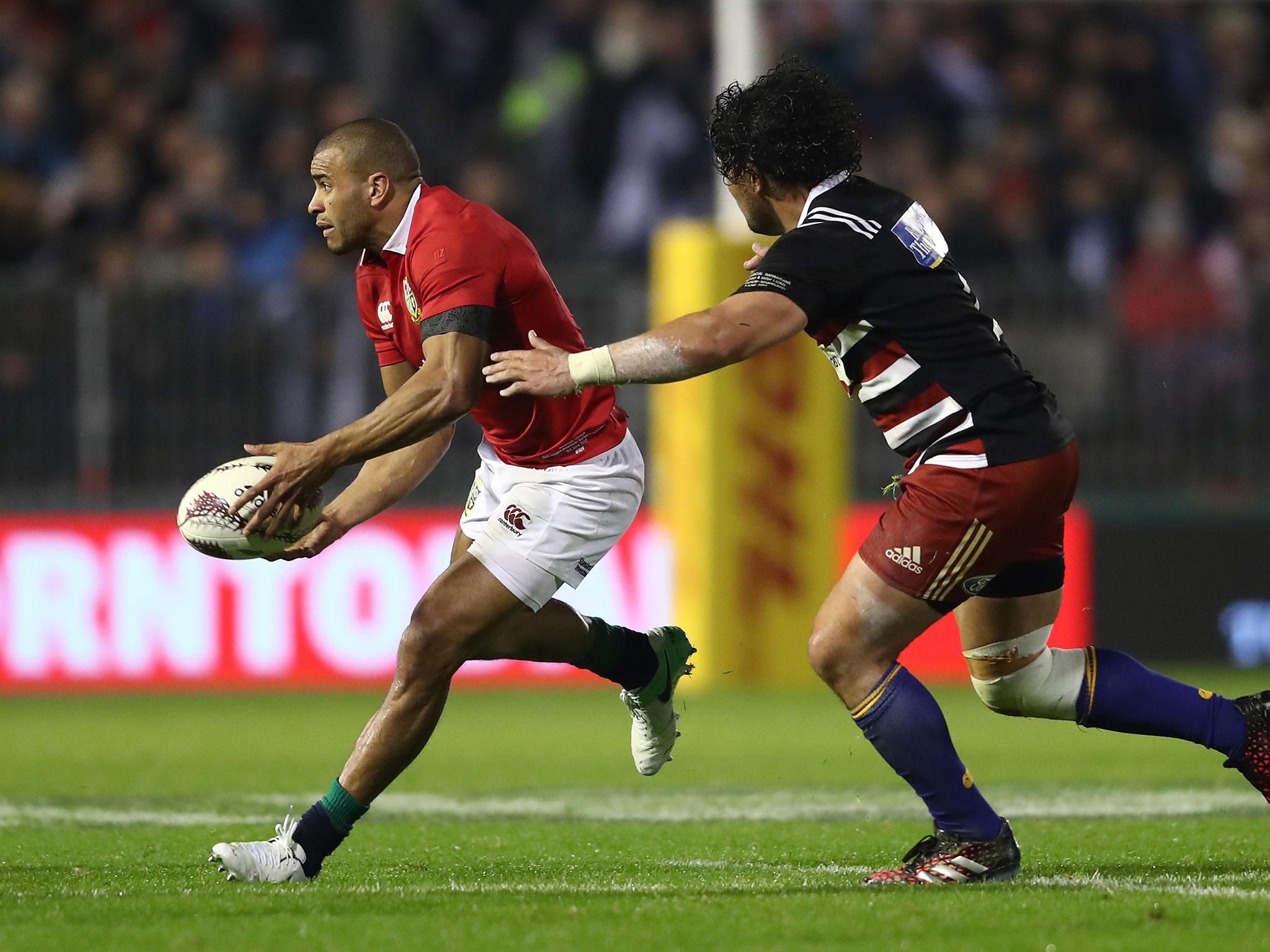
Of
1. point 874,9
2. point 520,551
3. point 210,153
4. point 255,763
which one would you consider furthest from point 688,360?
point 874,9

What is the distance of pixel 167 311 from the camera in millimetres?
12773

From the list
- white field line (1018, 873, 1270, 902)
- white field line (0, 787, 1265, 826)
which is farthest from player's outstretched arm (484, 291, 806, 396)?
white field line (0, 787, 1265, 826)

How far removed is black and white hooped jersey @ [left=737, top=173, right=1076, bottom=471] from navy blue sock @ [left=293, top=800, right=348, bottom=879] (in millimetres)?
1833

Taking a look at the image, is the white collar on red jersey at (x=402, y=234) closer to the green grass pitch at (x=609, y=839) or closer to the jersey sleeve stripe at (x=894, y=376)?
the jersey sleeve stripe at (x=894, y=376)

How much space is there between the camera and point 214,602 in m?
12.6

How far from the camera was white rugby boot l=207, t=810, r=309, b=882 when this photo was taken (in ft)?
17.3

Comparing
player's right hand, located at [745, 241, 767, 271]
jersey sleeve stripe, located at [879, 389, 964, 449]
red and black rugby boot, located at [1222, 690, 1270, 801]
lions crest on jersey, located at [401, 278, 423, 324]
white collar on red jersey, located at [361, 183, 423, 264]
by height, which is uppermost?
white collar on red jersey, located at [361, 183, 423, 264]

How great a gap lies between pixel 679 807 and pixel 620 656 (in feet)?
3.59

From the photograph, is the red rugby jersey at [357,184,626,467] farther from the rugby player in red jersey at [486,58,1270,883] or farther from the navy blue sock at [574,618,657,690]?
the navy blue sock at [574,618,657,690]

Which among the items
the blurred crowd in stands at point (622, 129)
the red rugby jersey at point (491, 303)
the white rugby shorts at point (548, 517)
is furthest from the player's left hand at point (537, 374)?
the blurred crowd in stands at point (622, 129)

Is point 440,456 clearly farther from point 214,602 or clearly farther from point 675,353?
point 214,602

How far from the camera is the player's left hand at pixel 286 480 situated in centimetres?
525

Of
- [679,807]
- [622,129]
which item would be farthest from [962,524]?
[622,129]

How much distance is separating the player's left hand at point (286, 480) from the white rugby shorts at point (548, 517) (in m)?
0.58
